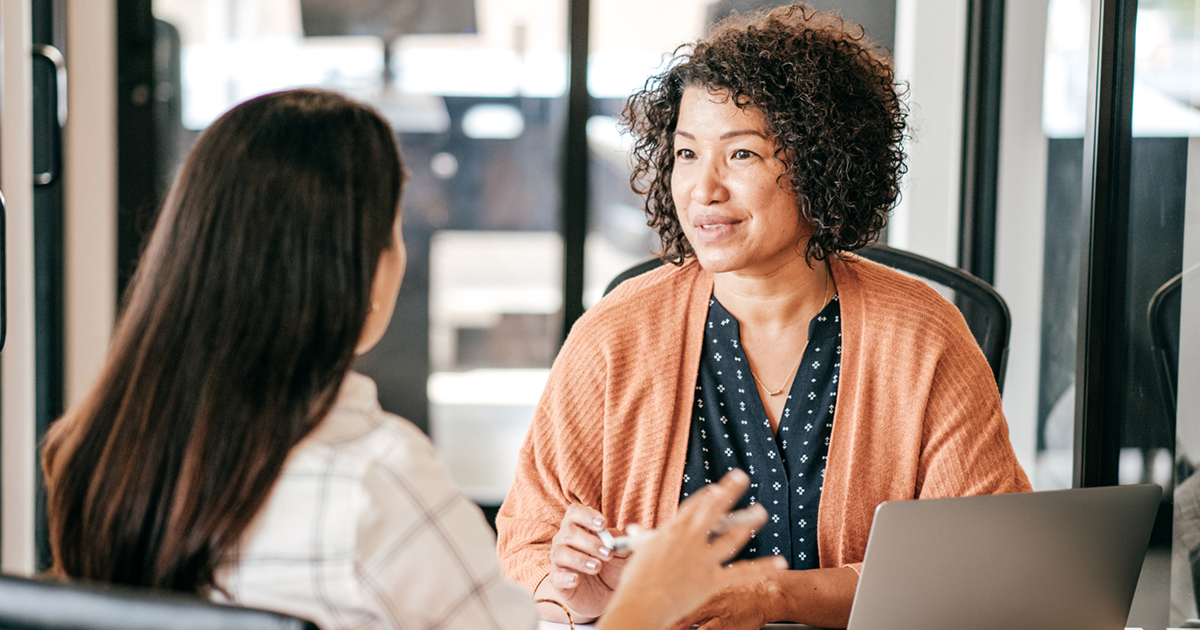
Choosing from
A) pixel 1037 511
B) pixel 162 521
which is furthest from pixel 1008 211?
pixel 162 521

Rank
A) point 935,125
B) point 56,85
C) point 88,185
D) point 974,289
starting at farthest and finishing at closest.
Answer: point 88,185
point 935,125
point 56,85
point 974,289

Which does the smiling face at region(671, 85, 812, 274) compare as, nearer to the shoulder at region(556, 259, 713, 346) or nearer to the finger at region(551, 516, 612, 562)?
the shoulder at region(556, 259, 713, 346)

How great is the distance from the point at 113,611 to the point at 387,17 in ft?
8.95

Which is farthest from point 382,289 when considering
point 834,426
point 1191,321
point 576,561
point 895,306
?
point 1191,321

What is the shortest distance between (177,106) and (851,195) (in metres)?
2.41

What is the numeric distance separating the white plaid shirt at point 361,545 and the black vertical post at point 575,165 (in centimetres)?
228

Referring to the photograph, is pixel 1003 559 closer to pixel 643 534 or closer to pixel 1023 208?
pixel 643 534

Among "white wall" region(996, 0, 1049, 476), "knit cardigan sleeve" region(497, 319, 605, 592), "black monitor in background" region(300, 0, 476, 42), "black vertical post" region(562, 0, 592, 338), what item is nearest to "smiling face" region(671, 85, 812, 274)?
"knit cardigan sleeve" region(497, 319, 605, 592)

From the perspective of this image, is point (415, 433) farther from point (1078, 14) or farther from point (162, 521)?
point (1078, 14)

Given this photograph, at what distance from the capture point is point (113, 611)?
65 cm

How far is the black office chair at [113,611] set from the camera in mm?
635

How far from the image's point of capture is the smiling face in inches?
55.4

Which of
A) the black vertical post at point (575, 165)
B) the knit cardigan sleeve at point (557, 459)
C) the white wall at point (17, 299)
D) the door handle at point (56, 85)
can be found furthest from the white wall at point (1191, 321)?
the white wall at point (17, 299)

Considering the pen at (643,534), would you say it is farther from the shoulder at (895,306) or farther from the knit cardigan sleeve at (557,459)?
the shoulder at (895,306)
